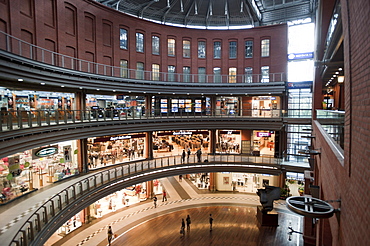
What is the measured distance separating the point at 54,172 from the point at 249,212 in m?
15.8

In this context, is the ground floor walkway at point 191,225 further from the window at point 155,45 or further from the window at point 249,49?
the window at point 249,49

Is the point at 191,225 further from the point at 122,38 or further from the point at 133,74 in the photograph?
the point at 122,38

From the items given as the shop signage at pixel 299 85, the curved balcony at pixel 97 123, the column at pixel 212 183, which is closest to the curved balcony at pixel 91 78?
the shop signage at pixel 299 85

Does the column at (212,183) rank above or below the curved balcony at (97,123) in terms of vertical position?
below

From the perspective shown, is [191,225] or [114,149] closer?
[191,225]

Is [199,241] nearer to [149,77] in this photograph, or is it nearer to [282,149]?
[282,149]

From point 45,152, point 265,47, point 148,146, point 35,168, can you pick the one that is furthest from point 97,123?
point 265,47

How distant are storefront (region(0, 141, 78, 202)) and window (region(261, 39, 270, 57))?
2153 cm

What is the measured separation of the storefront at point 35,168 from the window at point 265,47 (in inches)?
848

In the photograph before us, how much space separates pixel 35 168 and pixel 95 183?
11.7 feet

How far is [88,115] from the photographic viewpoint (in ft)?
51.7

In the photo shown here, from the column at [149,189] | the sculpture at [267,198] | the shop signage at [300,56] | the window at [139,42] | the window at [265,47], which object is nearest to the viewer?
the sculpture at [267,198]

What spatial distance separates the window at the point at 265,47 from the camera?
87.5 feet

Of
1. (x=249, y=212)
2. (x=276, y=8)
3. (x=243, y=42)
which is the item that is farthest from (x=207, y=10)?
(x=249, y=212)
